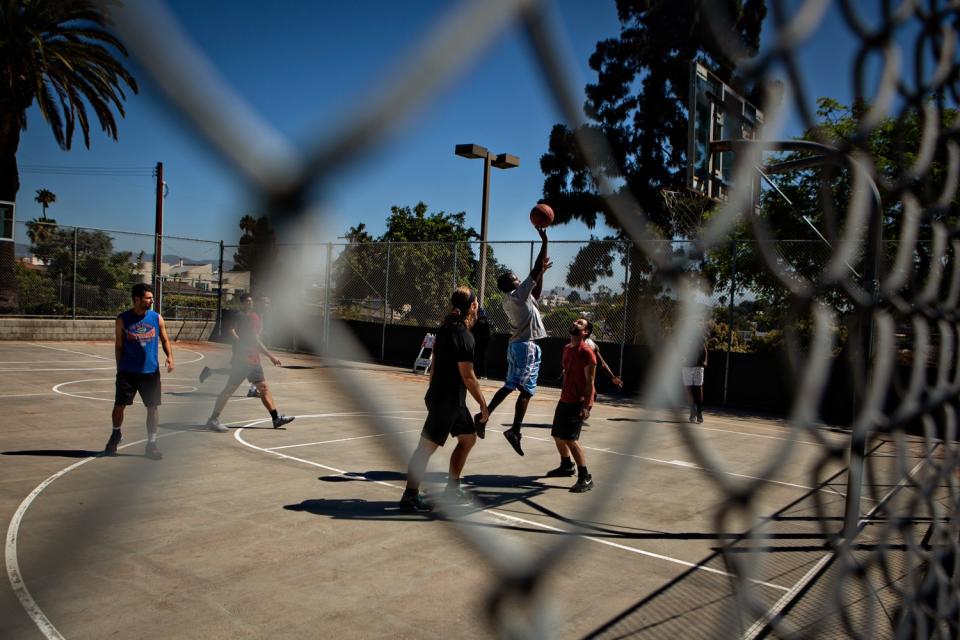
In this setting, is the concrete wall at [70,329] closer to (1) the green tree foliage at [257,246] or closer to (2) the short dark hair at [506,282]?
(2) the short dark hair at [506,282]

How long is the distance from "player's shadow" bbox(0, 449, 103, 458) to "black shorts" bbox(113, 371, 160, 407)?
2.03 feet

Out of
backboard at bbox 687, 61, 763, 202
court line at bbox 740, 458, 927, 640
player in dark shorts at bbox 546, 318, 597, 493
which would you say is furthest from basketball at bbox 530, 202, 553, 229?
player in dark shorts at bbox 546, 318, 597, 493

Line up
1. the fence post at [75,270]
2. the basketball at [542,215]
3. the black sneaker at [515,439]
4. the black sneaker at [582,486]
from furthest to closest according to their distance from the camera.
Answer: the fence post at [75,270]
the black sneaker at [515,439]
the black sneaker at [582,486]
the basketball at [542,215]

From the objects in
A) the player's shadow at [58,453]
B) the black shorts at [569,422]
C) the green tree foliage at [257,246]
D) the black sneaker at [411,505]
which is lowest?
the player's shadow at [58,453]

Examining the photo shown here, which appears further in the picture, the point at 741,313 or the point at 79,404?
the point at 741,313

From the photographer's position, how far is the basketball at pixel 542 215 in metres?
1.24

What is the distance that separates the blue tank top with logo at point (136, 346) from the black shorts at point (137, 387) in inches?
2.1

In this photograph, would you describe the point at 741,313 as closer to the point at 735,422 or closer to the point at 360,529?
the point at 735,422

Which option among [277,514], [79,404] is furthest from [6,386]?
[277,514]

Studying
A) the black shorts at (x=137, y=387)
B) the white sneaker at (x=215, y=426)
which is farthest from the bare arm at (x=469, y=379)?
the white sneaker at (x=215, y=426)

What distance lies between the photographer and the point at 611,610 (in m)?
4.04

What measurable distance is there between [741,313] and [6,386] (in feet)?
44.8

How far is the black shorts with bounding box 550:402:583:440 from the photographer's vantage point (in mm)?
6918

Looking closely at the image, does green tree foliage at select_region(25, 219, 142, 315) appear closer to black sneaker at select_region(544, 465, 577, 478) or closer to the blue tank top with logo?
the blue tank top with logo
